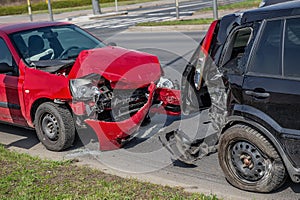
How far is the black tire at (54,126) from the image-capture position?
6.11m

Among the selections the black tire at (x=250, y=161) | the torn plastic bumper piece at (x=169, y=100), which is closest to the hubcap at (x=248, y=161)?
the black tire at (x=250, y=161)

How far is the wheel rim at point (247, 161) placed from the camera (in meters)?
4.50

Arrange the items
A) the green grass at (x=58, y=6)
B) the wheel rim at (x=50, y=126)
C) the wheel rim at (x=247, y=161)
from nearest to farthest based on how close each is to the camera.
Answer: the wheel rim at (x=247, y=161) → the wheel rim at (x=50, y=126) → the green grass at (x=58, y=6)

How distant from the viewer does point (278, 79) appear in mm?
4305

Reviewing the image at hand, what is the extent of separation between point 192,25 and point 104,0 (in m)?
33.5

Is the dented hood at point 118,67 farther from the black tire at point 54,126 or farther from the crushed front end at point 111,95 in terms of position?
Answer: the black tire at point 54,126

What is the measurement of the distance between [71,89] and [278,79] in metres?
2.75

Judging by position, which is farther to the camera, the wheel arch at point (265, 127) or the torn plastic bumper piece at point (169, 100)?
the torn plastic bumper piece at point (169, 100)

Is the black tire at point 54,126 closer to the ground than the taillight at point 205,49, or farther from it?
closer to the ground

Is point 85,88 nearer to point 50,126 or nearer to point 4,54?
point 50,126


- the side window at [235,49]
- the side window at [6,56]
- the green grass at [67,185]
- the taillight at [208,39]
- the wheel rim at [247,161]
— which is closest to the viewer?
the wheel rim at [247,161]

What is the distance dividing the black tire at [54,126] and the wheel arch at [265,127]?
2368 millimetres

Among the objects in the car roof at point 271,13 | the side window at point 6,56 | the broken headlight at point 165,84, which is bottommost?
the broken headlight at point 165,84

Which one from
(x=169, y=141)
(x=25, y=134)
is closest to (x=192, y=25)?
(x=25, y=134)
